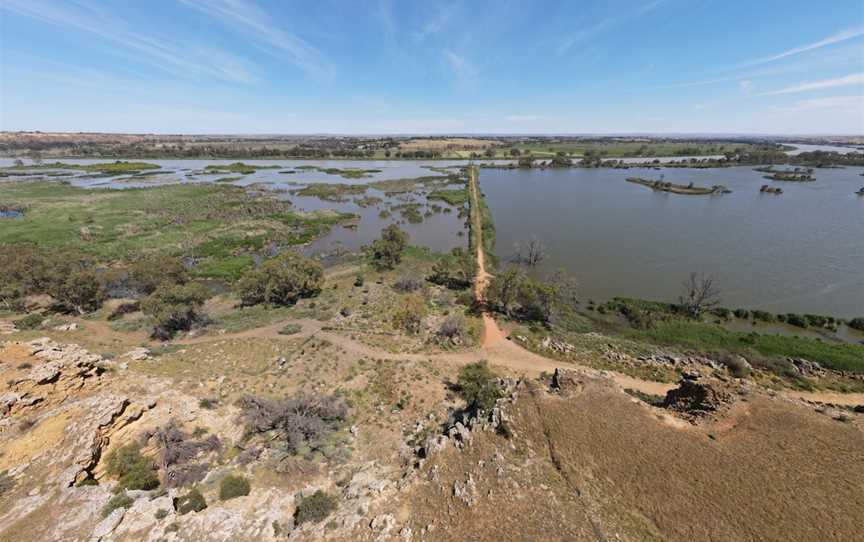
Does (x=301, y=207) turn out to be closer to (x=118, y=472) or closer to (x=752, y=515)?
(x=118, y=472)

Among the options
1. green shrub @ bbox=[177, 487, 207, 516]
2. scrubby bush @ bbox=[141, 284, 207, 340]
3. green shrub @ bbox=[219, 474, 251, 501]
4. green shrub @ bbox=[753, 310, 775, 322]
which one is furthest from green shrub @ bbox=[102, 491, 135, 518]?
green shrub @ bbox=[753, 310, 775, 322]

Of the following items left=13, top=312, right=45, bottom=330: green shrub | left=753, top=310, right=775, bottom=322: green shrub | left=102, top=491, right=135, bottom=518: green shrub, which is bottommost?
left=753, top=310, right=775, bottom=322: green shrub

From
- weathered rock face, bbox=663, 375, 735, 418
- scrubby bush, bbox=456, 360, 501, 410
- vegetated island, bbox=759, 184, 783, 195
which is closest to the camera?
weathered rock face, bbox=663, 375, 735, 418

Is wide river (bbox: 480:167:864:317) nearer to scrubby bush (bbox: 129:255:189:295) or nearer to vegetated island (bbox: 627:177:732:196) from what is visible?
vegetated island (bbox: 627:177:732:196)

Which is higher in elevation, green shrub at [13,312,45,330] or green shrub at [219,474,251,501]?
green shrub at [219,474,251,501]

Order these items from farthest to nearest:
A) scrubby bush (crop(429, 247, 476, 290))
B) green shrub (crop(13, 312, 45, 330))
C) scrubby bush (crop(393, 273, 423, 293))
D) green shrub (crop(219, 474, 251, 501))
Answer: scrubby bush (crop(429, 247, 476, 290)), scrubby bush (crop(393, 273, 423, 293)), green shrub (crop(13, 312, 45, 330)), green shrub (crop(219, 474, 251, 501))

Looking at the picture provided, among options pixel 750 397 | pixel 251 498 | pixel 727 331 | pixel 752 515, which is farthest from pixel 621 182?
pixel 251 498

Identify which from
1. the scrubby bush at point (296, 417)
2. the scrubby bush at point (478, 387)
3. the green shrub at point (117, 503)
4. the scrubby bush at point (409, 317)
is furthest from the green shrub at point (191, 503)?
the scrubby bush at point (409, 317)

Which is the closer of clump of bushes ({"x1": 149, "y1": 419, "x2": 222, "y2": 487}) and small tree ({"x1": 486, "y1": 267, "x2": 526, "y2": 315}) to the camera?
clump of bushes ({"x1": 149, "y1": 419, "x2": 222, "y2": 487})
